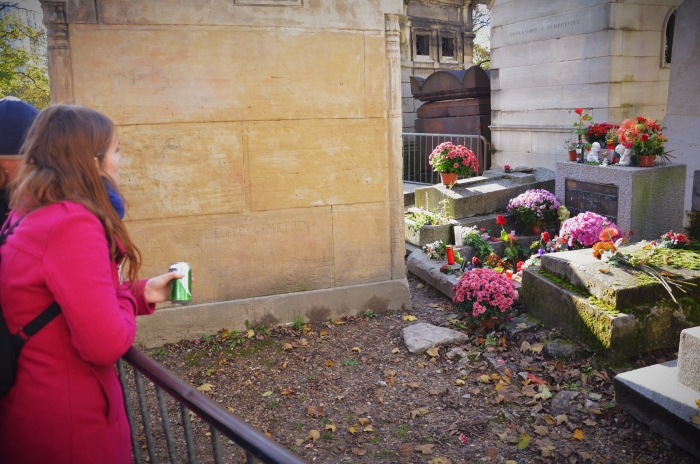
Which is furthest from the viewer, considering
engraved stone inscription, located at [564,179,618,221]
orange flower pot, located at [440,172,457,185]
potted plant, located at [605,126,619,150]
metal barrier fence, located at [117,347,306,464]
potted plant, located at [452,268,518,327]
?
orange flower pot, located at [440,172,457,185]

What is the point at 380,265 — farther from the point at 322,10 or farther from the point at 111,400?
the point at 111,400

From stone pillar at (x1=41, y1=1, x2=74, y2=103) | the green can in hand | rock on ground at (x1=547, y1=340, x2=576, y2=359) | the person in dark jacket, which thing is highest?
stone pillar at (x1=41, y1=1, x2=74, y2=103)

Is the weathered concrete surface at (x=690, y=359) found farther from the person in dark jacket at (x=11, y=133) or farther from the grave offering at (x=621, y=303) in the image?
the person in dark jacket at (x=11, y=133)

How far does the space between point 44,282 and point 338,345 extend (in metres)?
4.06

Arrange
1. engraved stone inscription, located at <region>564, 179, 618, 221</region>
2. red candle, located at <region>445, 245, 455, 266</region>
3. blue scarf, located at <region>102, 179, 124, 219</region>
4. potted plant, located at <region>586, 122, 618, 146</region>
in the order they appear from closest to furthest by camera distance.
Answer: blue scarf, located at <region>102, 179, 124, 219</region> → red candle, located at <region>445, 245, 455, 266</region> → engraved stone inscription, located at <region>564, 179, 618, 221</region> → potted plant, located at <region>586, 122, 618, 146</region>

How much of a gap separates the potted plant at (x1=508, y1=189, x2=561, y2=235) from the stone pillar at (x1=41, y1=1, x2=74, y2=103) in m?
6.35

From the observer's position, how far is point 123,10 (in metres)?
5.14

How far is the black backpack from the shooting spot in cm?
165

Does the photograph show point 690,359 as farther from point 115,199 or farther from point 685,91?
point 685,91

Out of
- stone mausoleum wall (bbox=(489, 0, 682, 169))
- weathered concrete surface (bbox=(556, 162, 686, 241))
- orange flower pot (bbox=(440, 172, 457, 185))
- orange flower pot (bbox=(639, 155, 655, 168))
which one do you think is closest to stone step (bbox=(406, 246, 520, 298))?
orange flower pot (bbox=(440, 172, 457, 185))

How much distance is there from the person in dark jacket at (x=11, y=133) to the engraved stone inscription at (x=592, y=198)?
731 cm

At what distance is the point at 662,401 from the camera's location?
3.77 metres

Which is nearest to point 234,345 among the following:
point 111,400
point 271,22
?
point 271,22

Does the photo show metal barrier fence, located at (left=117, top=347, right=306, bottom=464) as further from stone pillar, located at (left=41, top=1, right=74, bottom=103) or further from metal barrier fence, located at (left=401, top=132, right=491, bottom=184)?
metal barrier fence, located at (left=401, top=132, right=491, bottom=184)
